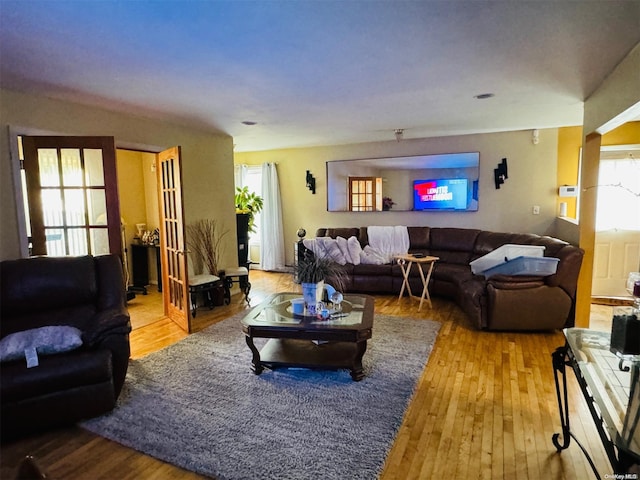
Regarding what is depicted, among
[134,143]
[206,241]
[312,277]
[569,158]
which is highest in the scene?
[134,143]

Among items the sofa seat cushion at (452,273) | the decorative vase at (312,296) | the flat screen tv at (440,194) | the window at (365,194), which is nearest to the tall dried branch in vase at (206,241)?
the decorative vase at (312,296)

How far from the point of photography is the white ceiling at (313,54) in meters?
1.79

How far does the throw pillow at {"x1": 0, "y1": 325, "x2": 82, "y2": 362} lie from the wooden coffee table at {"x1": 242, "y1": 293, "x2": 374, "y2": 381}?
113 centimetres

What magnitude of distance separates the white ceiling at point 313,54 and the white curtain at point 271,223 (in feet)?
10.5

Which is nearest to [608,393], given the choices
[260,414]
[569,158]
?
[260,414]

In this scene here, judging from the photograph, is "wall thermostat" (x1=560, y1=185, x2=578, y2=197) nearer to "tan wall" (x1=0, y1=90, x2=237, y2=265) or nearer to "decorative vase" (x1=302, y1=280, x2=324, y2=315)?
"decorative vase" (x1=302, y1=280, x2=324, y2=315)

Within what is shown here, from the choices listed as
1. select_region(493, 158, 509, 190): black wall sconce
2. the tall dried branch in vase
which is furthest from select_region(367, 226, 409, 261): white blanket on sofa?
the tall dried branch in vase

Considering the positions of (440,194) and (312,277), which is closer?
(312,277)

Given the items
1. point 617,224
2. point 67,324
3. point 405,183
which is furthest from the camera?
point 405,183

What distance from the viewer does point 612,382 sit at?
1.64m

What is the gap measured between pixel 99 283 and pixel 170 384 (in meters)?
1.01

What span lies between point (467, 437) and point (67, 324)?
2796mm

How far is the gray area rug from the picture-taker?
1.96 meters

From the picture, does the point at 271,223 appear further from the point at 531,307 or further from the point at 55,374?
the point at 55,374
